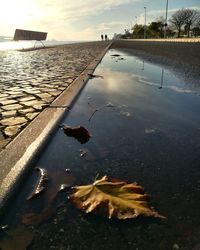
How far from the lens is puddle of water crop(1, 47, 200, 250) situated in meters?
2.07

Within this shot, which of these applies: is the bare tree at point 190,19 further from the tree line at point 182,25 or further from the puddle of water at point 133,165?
the puddle of water at point 133,165

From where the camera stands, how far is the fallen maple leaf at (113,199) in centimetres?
225

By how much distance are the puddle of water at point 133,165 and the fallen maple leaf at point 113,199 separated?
0.07m

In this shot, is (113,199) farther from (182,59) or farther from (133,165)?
(182,59)

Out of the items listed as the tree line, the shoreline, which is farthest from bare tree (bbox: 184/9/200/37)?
the shoreline

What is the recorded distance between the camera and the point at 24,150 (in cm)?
338

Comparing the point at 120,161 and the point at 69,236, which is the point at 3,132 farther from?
the point at 69,236

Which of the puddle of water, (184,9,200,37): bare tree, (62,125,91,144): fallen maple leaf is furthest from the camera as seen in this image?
(184,9,200,37): bare tree

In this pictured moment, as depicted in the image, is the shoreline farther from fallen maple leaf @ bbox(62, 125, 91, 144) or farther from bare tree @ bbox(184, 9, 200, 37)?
bare tree @ bbox(184, 9, 200, 37)

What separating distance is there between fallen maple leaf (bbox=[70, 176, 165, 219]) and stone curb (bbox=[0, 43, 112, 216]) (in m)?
0.54

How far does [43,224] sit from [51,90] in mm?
5014

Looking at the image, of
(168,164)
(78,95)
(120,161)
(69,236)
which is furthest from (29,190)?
(78,95)

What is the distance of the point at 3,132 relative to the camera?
4.01 metres

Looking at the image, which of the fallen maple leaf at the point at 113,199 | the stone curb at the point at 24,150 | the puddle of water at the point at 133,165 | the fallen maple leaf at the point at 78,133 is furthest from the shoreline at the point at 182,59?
the fallen maple leaf at the point at 113,199
